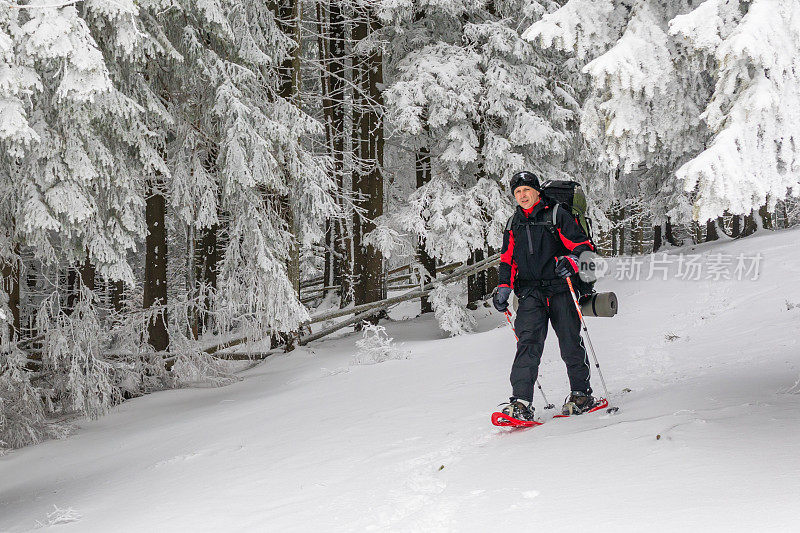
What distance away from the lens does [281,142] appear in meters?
9.80

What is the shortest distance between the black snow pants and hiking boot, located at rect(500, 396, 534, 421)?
0.08 metres

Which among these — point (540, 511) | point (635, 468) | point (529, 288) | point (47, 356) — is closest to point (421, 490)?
point (540, 511)

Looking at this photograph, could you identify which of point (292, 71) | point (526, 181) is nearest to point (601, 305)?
point (526, 181)

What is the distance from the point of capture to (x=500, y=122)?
1348 centimetres

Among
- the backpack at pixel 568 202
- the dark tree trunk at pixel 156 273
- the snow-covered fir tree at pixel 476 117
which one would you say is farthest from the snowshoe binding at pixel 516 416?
the dark tree trunk at pixel 156 273

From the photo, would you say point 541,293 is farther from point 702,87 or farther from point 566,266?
point 702,87

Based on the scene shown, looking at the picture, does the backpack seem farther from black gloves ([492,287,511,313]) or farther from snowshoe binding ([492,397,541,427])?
snowshoe binding ([492,397,541,427])

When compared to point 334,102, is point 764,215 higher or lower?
lower

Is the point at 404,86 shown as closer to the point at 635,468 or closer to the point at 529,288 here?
the point at 529,288

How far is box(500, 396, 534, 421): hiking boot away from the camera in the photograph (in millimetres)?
4996

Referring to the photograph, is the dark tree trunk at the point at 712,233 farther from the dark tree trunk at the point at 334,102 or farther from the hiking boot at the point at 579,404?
the hiking boot at the point at 579,404

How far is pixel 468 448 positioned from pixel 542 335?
4.21 feet

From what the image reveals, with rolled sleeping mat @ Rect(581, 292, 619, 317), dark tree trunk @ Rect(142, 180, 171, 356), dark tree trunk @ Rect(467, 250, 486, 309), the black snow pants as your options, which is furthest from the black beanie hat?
dark tree trunk @ Rect(467, 250, 486, 309)

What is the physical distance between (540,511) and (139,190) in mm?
7263
